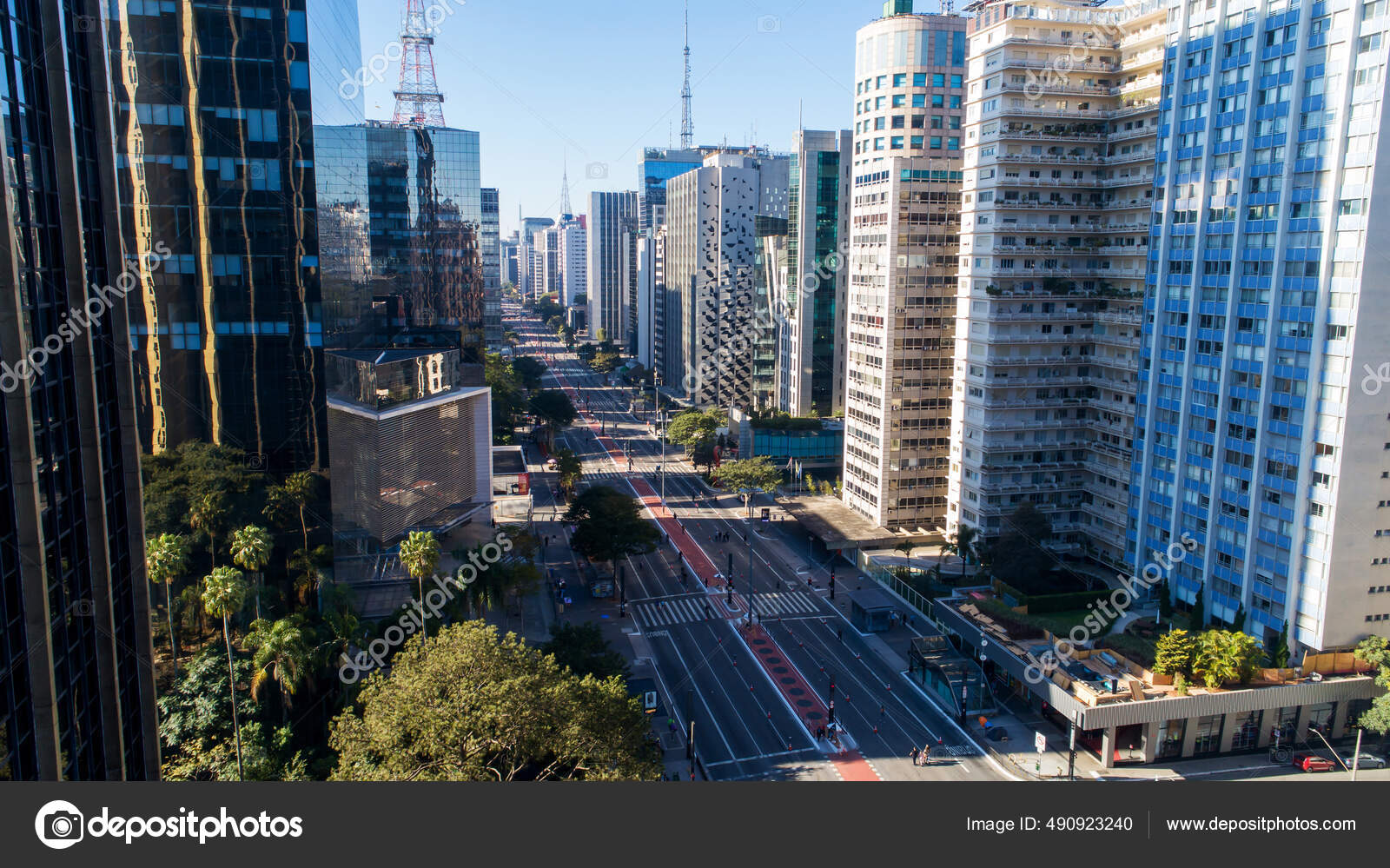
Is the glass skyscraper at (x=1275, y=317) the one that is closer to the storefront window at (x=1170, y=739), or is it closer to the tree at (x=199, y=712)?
the storefront window at (x=1170, y=739)

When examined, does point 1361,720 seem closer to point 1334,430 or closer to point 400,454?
point 1334,430

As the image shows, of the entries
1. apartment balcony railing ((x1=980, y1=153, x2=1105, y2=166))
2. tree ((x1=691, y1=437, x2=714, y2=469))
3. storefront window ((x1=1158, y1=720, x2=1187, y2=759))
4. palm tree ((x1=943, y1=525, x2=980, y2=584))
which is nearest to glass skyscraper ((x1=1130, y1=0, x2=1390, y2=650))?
Answer: storefront window ((x1=1158, y1=720, x2=1187, y2=759))

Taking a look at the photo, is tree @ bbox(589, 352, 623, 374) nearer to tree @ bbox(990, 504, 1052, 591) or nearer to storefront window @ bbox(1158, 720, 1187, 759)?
tree @ bbox(990, 504, 1052, 591)

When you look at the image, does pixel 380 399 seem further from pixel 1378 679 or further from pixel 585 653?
pixel 1378 679

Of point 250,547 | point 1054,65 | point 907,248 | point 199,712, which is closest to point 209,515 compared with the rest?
point 250,547

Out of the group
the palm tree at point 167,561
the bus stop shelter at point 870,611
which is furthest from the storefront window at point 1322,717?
the palm tree at point 167,561
